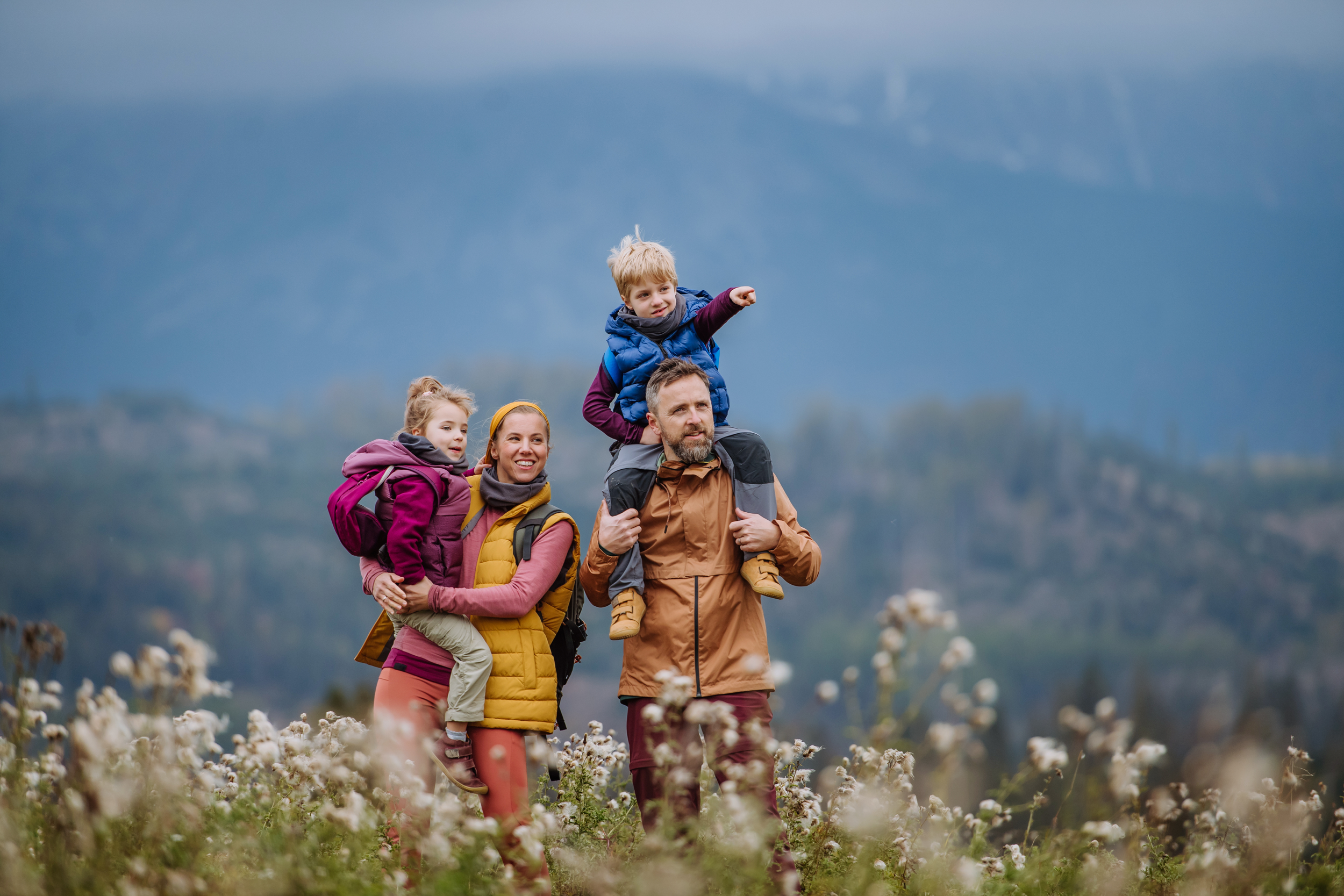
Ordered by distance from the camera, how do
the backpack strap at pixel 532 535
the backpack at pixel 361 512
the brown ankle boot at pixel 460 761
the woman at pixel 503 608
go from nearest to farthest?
the brown ankle boot at pixel 460 761 < the woman at pixel 503 608 < the backpack at pixel 361 512 < the backpack strap at pixel 532 535

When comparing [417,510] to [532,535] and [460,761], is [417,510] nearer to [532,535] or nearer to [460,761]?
[532,535]

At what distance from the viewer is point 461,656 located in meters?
4.93

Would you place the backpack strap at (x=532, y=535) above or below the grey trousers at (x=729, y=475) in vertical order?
below

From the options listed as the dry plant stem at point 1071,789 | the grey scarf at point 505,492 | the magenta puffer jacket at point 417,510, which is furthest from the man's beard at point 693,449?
the dry plant stem at point 1071,789

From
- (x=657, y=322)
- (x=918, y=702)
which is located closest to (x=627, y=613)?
(x=657, y=322)

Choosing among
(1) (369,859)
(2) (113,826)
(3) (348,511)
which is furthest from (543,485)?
(2) (113,826)

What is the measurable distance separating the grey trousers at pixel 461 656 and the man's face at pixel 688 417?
1159mm

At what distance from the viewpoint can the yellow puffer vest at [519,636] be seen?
4.93 m

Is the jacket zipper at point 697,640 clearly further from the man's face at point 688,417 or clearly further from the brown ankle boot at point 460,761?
the brown ankle boot at point 460,761

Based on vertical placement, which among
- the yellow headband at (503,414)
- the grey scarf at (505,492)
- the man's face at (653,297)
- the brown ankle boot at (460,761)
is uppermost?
the man's face at (653,297)

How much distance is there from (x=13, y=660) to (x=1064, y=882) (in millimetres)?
4078

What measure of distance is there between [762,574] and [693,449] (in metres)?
0.60

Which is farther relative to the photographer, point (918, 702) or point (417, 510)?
point (417, 510)

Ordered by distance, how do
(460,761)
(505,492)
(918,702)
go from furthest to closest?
(505,492)
(460,761)
(918,702)
